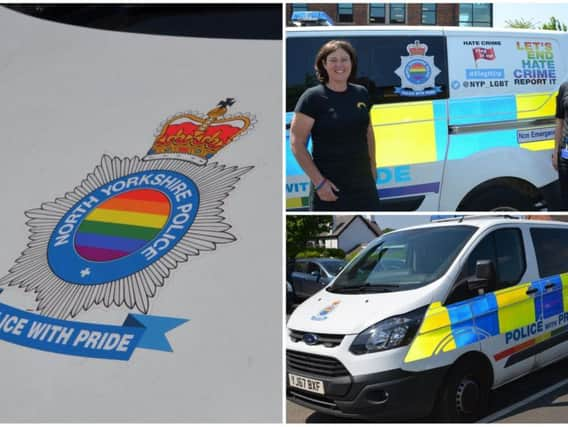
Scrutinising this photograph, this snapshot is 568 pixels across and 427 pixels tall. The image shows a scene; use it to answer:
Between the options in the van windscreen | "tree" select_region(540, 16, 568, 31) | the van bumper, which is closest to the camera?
the van bumper

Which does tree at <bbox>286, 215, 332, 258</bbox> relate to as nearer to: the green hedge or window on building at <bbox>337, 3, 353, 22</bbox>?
the green hedge

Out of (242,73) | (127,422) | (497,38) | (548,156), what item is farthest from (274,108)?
(127,422)

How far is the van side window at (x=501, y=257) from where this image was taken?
285cm

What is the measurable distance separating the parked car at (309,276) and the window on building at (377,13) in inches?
52.1

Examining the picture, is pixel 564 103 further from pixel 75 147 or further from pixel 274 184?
pixel 75 147

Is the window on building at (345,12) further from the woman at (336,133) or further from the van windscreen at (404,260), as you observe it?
the van windscreen at (404,260)

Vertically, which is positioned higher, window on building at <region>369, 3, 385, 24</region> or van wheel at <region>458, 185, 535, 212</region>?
window on building at <region>369, 3, 385, 24</region>

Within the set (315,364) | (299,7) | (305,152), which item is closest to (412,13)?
(299,7)

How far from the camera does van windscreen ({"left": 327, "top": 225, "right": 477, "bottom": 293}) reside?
284 centimetres

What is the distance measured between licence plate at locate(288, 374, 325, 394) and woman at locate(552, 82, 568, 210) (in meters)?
1.61

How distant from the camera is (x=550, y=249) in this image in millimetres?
3025

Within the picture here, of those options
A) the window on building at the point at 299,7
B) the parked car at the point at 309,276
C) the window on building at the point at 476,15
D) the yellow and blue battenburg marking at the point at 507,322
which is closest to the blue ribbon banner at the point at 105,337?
the parked car at the point at 309,276

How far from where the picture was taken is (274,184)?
295cm

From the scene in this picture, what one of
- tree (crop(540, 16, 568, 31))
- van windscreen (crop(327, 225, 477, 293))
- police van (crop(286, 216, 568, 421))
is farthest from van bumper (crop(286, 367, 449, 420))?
tree (crop(540, 16, 568, 31))
